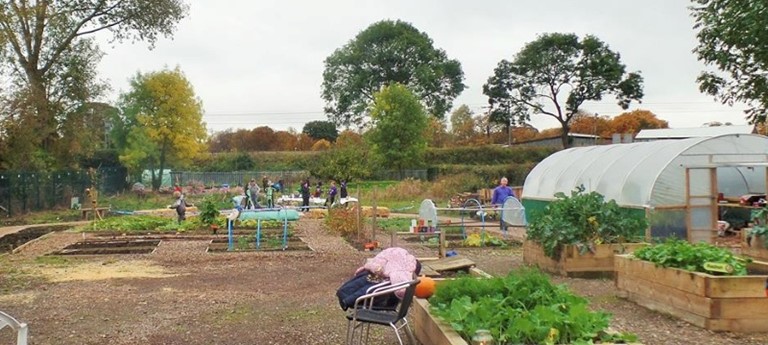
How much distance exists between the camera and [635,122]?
222ft

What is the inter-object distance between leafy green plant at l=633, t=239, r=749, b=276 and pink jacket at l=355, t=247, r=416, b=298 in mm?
3342

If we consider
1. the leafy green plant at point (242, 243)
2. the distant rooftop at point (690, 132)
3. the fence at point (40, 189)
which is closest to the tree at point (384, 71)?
the distant rooftop at point (690, 132)

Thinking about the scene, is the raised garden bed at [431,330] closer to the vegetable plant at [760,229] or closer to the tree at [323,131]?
the vegetable plant at [760,229]

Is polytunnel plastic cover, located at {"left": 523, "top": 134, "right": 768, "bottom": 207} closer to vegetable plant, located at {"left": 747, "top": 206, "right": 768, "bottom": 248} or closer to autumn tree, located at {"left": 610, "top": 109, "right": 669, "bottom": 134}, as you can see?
vegetable plant, located at {"left": 747, "top": 206, "right": 768, "bottom": 248}

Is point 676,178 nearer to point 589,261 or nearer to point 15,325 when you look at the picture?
point 589,261

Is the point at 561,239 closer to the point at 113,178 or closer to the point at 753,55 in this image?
the point at 753,55

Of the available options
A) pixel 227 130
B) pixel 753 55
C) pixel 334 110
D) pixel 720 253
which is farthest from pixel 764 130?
pixel 227 130

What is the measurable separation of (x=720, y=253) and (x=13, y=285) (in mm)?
9809

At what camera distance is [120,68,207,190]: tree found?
45062 mm

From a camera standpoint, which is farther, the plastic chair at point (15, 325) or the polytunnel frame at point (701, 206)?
the polytunnel frame at point (701, 206)

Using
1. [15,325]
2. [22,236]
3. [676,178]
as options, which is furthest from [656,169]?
[22,236]

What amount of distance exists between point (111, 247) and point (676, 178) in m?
12.7

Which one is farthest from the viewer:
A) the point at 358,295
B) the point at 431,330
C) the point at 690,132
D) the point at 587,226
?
the point at 690,132

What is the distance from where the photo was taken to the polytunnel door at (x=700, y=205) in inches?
546
